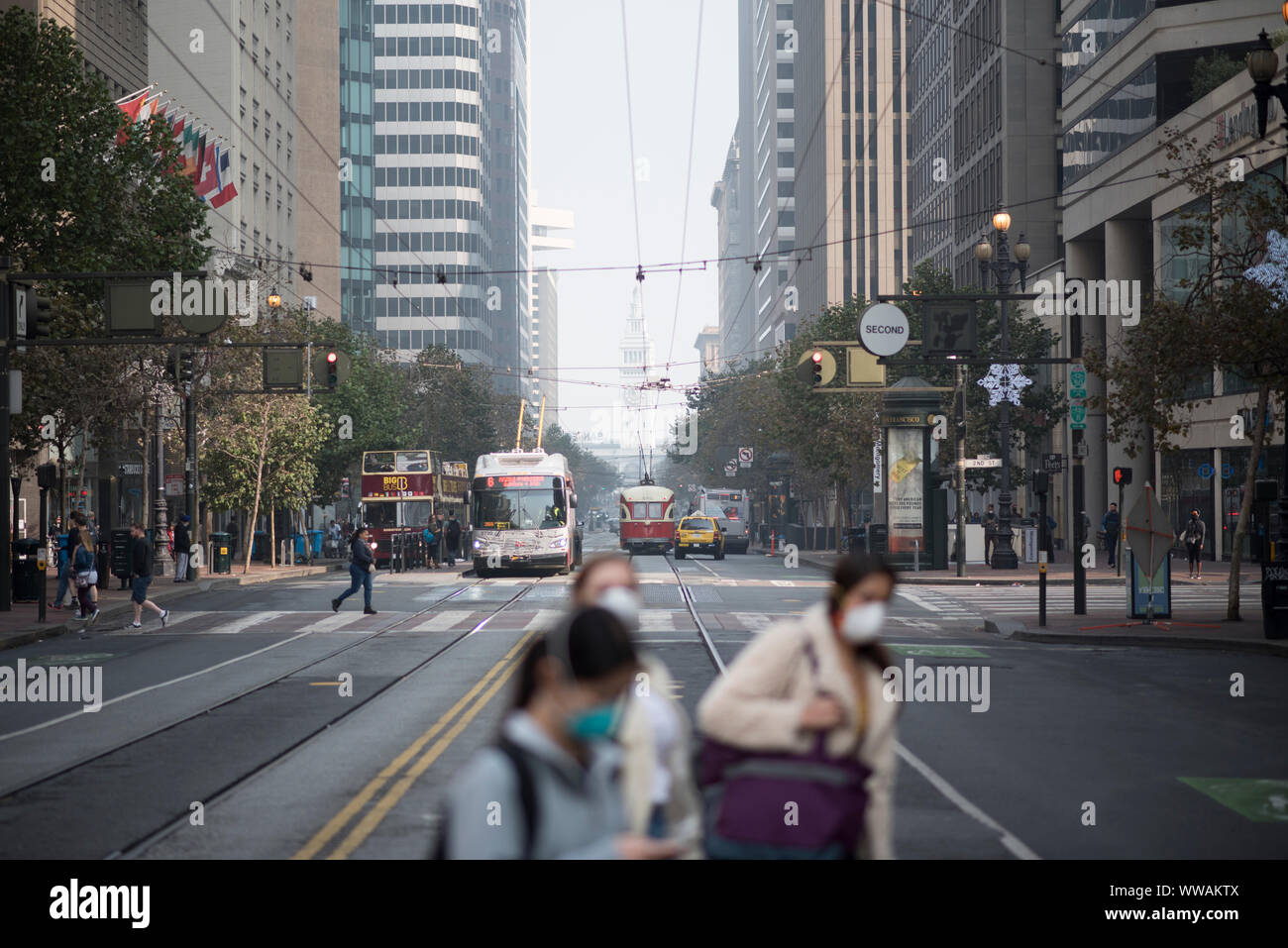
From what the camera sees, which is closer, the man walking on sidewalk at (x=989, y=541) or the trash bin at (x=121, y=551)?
the trash bin at (x=121, y=551)

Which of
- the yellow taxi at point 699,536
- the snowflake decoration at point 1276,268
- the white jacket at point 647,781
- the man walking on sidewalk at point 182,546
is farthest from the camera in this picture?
the yellow taxi at point 699,536

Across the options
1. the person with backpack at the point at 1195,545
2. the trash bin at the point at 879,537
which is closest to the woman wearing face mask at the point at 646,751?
the person with backpack at the point at 1195,545

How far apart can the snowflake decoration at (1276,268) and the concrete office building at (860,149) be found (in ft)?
347

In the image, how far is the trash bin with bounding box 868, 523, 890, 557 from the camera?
44.5 metres

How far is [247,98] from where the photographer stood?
232ft

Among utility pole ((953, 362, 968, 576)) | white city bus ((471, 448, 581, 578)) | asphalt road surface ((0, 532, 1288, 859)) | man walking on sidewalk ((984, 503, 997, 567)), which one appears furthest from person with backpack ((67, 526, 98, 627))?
man walking on sidewalk ((984, 503, 997, 567))

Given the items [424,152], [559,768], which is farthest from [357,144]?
[559,768]

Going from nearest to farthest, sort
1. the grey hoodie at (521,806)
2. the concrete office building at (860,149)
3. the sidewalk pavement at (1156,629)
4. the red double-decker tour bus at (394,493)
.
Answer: the grey hoodie at (521,806)
the sidewalk pavement at (1156,629)
the red double-decker tour bus at (394,493)
the concrete office building at (860,149)

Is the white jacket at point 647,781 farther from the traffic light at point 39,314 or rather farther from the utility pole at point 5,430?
the utility pole at point 5,430

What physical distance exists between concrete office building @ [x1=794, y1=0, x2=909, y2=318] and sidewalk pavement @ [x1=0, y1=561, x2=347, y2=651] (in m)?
81.9

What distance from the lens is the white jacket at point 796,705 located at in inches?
192

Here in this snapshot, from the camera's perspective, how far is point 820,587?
36.8 meters

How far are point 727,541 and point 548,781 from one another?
6909 centimetres
